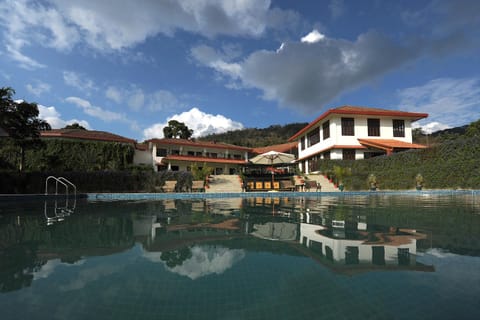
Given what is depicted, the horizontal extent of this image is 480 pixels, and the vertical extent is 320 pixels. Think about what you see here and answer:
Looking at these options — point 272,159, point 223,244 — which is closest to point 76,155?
point 272,159

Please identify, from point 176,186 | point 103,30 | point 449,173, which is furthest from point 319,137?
point 103,30

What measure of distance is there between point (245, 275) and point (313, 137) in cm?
3005

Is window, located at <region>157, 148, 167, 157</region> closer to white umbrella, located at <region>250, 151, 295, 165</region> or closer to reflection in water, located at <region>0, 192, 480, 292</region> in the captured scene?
white umbrella, located at <region>250, 151, 295, 165</region>

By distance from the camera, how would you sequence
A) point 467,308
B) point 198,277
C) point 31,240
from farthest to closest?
point 31,240 → point 198,277 → point 467,308

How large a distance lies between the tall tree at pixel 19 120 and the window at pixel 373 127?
30.5m

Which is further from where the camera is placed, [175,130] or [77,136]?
[175,130]

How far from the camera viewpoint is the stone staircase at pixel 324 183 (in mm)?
19312

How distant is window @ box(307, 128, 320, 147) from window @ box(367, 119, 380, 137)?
5.65 meters

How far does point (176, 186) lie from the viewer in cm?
2030

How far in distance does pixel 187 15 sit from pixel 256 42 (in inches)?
396

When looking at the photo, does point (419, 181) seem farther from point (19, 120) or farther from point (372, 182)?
point (19, 120)

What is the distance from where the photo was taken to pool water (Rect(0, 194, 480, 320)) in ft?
5.41

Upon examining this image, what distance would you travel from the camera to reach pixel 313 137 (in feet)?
100

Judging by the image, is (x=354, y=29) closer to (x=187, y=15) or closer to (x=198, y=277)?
(x=187, y=15)
